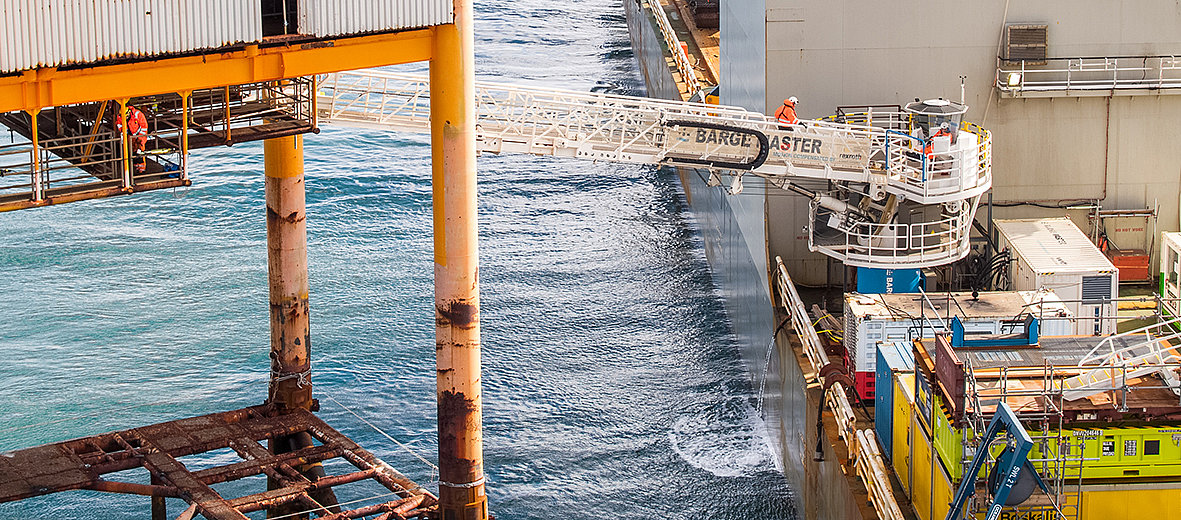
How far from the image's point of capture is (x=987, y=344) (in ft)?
82.5

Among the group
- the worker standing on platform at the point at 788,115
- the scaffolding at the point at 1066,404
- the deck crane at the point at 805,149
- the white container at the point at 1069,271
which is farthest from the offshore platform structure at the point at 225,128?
the white container at the point at 1069,271

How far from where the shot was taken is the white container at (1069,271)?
3133 cm

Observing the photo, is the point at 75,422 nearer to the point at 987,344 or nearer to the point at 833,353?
the point at 833,353

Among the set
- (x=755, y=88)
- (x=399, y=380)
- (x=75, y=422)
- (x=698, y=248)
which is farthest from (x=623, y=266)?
(x=75, y=422)

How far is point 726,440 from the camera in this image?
37969 millimetres

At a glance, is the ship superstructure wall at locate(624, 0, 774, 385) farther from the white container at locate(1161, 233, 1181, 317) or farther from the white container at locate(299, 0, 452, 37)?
the white container at locate(299, 0, 452, 37)

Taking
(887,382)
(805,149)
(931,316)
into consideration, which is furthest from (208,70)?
(931,316)

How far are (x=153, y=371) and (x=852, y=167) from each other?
793 inches

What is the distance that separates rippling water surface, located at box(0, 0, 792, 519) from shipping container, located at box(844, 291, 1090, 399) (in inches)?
237

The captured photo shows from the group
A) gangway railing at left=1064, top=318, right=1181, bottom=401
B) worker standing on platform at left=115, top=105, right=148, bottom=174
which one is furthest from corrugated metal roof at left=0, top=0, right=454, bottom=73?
gangway railing at left=1064, top=318, right=1181, bottom=401

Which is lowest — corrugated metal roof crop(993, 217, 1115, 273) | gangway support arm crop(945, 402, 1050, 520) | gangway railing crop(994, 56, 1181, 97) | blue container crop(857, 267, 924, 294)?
gangway support arm crop(945, 402, 1050, 520)

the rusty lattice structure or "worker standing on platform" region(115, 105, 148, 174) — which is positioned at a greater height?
"worker standing on platform" region(115, 105, 148, 174)

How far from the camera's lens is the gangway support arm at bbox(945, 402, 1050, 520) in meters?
20.3

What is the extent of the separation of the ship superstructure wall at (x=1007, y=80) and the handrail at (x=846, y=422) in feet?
7.44
